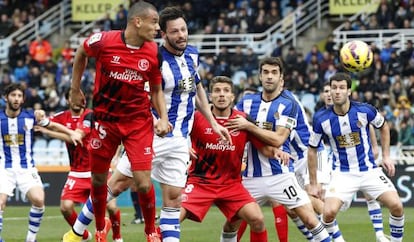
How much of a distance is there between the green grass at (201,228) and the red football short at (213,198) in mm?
3882

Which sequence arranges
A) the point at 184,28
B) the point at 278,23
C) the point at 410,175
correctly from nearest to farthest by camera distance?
the point at 184,28 < the point at 410,175 < the point at 278,23

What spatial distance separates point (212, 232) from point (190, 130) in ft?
19.4

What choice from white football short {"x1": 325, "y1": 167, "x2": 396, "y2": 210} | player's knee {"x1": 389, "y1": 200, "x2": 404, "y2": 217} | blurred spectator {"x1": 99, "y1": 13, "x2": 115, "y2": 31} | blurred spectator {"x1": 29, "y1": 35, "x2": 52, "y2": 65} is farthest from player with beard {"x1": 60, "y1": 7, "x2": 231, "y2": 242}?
blurred spectator {"x1": 29, "y1": 35, "x2": 52, "y2": 65}

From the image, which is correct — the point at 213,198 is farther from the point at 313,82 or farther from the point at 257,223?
the point at 313,82

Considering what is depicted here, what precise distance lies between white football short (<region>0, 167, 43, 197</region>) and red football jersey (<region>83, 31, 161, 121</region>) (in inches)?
170

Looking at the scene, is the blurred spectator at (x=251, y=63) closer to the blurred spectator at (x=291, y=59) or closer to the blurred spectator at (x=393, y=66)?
the blurred spectator at (x=291, y=59)

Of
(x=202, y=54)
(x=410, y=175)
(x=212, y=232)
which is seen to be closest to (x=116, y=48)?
(x=212, y=232)

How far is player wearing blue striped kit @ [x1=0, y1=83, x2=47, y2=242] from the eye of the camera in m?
14.4

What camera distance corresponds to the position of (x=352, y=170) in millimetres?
13664

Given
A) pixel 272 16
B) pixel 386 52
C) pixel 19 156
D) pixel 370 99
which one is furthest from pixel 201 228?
pixel 272 16

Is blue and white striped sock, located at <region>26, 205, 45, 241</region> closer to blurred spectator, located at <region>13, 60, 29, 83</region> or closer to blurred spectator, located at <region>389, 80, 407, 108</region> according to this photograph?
blurred spectator, located at <region>389, 80, 407, 108</region>

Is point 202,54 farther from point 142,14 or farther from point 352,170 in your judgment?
point 142,14

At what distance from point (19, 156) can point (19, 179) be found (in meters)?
0.35

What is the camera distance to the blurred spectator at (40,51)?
32.9m
